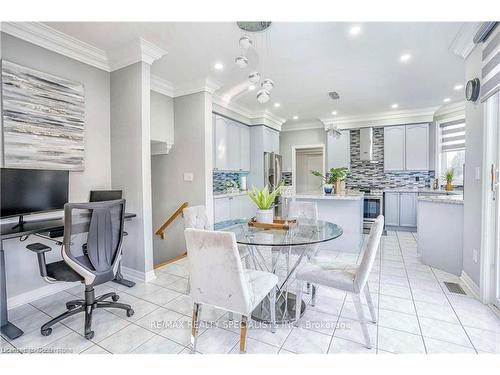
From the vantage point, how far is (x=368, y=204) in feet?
17.1

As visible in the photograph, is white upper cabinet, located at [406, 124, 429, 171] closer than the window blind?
No

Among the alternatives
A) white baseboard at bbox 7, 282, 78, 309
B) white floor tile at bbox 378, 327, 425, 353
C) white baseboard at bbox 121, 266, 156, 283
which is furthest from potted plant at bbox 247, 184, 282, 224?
white baseboard at bbox 7, 282, 78, 309

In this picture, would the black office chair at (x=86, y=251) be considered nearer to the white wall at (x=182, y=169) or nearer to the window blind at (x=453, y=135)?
the white wall at (x=182, y=169)

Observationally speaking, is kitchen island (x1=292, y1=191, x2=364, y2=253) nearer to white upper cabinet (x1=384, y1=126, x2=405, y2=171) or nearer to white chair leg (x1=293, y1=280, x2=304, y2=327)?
white chair leg (x1=293, y1=280, x2=304, y2=327)

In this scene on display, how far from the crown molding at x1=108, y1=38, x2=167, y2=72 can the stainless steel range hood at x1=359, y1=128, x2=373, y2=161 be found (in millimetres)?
4815

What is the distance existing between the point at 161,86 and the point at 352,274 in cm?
374

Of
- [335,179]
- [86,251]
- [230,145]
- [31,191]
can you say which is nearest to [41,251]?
[86,251]

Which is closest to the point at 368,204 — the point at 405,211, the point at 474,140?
the point at 405,211

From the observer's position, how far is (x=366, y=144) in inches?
234

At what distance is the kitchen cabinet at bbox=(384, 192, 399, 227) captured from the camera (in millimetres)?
5539
